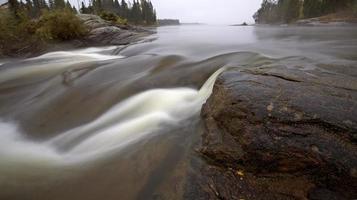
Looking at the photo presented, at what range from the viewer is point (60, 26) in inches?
538

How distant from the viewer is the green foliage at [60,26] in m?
13.4

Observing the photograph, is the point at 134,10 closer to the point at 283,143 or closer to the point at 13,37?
the point at 13,37

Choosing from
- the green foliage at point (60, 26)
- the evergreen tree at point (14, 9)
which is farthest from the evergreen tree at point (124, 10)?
the green foliage at point (60, 26)

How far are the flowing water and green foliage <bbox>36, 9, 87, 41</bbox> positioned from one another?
6451 mm

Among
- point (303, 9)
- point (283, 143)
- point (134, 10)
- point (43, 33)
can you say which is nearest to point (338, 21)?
point (303, 9)

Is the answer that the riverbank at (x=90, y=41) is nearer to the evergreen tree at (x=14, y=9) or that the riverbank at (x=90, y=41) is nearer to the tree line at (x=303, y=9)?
the evergreen tree at (x=14, y=9)

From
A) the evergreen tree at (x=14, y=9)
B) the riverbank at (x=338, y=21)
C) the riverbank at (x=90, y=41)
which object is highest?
the evergreen tree at (x=14, y=9)

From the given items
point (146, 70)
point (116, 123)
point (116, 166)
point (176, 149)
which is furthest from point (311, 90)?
point (146, 70)

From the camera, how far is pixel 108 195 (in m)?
2.79

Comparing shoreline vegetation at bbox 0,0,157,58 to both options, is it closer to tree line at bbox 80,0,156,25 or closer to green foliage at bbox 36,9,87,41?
green foliage at bbox 36,9,87,41

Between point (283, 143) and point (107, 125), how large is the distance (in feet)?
9.95

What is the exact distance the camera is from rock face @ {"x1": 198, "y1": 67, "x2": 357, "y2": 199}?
2480 millimetres

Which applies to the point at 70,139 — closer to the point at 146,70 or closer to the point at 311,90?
the point at 146,70

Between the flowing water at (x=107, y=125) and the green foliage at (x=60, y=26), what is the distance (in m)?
6.45
